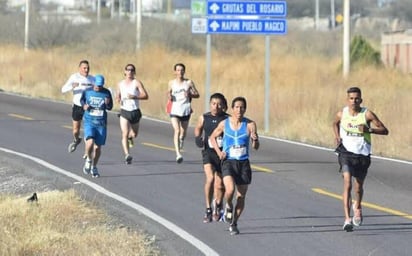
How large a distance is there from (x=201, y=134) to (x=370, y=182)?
16.2 ft

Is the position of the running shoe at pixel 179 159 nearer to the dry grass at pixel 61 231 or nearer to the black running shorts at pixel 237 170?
the dry grass at pixel 61 231

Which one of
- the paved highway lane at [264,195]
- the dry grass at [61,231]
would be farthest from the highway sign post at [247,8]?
the dry grass at [61,231]

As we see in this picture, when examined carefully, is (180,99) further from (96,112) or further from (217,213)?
(217,213)

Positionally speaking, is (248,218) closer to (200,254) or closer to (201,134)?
(201,134)

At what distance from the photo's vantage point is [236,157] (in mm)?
11492

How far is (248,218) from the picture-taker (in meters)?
12.6

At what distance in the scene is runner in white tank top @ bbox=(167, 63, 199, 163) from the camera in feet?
58.9

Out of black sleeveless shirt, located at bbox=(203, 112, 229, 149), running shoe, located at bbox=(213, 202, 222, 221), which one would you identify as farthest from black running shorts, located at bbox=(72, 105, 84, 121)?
running shoe, located at bbox=(213, 202, 222, 221)

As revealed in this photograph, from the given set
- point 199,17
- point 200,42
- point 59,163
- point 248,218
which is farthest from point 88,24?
point 248,218

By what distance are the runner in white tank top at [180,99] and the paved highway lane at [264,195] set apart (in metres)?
0.55

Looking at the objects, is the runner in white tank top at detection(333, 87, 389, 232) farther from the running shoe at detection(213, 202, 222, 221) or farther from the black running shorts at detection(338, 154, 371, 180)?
the running shoe at detection(213, 202, 222, 221)

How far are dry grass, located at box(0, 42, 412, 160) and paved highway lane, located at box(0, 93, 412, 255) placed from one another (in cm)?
237

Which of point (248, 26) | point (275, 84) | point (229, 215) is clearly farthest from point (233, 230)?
point (275, 84)

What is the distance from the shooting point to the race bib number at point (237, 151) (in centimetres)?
1148
